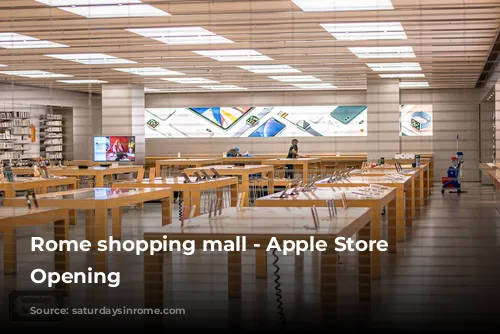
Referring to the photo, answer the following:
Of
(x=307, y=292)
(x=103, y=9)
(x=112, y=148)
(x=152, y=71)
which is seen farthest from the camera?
(x=152, y=71)

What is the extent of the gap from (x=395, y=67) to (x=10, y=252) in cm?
899

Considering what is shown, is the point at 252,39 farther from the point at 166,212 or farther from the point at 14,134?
the point at 14,134

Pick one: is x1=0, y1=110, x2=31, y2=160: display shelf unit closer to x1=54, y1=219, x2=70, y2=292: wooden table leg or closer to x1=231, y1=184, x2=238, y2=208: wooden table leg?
x1=231, y1=184, x2=238, y2=208: wooden table leg

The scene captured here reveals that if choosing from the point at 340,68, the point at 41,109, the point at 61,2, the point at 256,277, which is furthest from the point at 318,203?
Result: the point at 41,109

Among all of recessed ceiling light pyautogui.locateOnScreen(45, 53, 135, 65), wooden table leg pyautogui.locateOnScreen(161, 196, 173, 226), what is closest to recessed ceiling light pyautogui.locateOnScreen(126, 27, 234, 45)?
recessed ceiling light pyautogui.locateOnScreen(45, 53, 135, 65)

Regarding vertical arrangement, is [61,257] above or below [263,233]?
below

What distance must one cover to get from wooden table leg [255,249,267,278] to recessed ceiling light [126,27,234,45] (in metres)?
3.51

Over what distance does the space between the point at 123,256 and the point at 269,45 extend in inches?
156

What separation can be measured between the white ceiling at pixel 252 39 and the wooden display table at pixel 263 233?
Result: 1485 mm

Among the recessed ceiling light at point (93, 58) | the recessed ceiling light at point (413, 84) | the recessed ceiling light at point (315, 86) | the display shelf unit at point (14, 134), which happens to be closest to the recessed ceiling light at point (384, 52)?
the recessed ceiling light at point (93, 58)

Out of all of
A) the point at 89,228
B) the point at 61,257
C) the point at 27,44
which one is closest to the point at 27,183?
the point at 89,228

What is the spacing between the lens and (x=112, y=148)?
9.46m

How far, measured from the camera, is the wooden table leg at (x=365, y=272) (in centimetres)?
438

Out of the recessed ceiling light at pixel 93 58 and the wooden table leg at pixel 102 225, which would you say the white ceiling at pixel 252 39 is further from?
the wooden table leg at pixel 102 225
